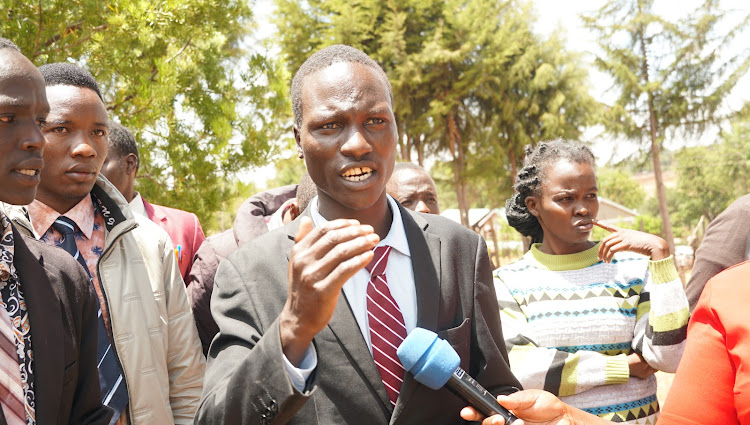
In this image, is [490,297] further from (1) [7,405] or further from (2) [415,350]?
(1) [7,405]

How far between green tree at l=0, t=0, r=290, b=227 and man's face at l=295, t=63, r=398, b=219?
12.1ft

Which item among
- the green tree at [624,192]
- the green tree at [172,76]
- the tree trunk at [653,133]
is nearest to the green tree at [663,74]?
the tree trunk at [653,133]

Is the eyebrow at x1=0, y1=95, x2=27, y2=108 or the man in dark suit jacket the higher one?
the eyebrow at x1=0, y1=95, x2=27, y2=108

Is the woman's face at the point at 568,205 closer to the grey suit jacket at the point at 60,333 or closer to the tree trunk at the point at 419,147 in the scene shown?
the grey suit jacket at the point at 60,333

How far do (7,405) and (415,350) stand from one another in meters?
1.21

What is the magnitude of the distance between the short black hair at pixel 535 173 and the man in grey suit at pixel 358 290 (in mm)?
1700

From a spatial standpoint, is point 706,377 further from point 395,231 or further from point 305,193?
point 305,193

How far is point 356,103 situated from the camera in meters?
1.90

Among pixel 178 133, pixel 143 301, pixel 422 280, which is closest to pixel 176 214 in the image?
pixel 143 301

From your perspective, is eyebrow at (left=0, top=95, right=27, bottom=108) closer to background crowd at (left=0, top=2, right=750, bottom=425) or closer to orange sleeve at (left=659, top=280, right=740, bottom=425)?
background crowd at (left=0, top=2, right=750, bottom=425)

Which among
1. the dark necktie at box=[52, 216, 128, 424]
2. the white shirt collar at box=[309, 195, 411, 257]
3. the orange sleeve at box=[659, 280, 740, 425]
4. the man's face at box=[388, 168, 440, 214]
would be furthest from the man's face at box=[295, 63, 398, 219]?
the man's face at box=[388, 168, 440, 214]

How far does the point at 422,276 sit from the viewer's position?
1.92 m

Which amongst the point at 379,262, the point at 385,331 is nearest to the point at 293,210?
the point at 379,262

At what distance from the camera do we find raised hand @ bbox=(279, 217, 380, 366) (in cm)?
139
